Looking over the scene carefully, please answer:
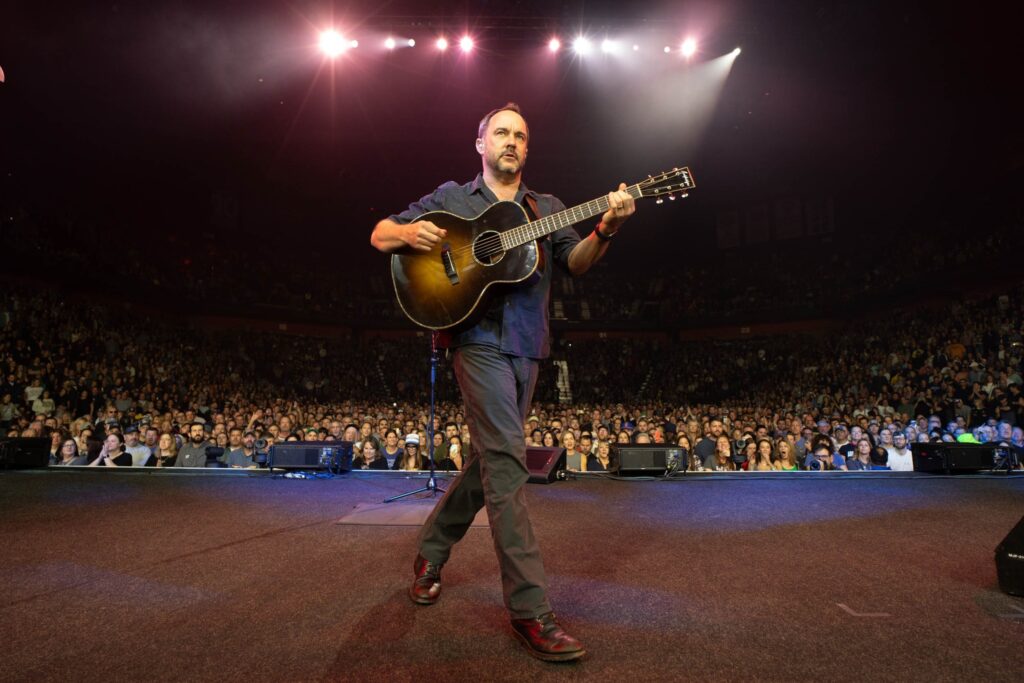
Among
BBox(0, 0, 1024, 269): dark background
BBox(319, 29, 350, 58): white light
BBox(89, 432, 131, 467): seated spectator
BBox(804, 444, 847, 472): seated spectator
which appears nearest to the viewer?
BBox(89, 432, 131, 467): seated spectator

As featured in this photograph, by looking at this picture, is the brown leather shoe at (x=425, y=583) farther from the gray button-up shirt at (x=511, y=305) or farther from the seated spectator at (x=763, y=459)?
the seated spectator at (x=763, y=459)

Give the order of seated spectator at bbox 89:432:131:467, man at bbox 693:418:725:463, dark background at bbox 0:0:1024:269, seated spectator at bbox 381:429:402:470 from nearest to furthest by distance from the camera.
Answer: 1. seated spectator at bbox 89:432:131:467
2. seated spectator at bbox 381:429:402:470
3. man at bbox 693:418:725:463
4. dark background at bbox 0:0:1024:269

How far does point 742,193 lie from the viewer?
2295cm

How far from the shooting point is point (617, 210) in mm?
1846

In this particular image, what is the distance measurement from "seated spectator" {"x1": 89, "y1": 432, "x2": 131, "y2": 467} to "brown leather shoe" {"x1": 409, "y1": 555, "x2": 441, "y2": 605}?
5.78 m

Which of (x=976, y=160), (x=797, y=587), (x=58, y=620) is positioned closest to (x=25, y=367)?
(x=58, y=620)

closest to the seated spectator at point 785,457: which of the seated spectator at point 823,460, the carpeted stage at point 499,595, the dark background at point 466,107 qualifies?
the seated spectator at point 823,460

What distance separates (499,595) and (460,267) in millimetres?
1178

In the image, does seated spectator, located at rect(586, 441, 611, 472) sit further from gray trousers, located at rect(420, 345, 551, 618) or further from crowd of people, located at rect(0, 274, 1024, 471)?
gray trousers, located at rect(420, 345, 551, 618)

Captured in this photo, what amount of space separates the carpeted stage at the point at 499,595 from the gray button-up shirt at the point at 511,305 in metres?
0.89

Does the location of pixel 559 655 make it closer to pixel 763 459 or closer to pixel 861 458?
pixel 763 459

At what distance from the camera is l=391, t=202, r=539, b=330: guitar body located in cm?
188

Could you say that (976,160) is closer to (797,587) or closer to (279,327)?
(797,587)

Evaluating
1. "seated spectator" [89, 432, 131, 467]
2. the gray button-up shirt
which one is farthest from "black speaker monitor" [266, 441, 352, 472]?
the gray button-up shirt
